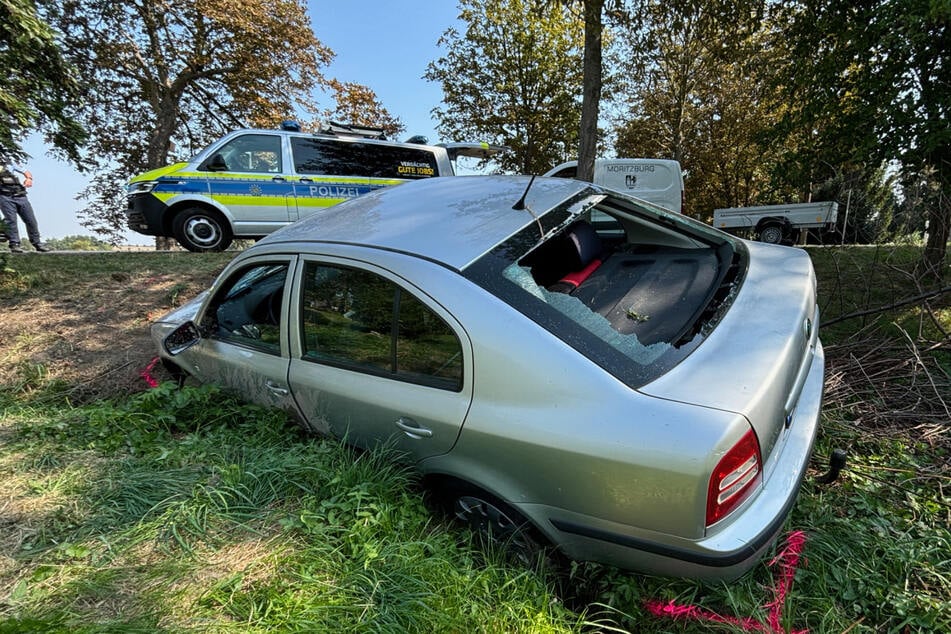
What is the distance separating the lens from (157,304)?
5.32 metres

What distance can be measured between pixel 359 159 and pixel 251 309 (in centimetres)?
628

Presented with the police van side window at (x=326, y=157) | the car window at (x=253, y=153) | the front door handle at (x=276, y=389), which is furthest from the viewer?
the police van side window at (x=326, y=157)

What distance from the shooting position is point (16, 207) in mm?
8320

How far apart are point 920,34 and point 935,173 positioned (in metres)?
1.56

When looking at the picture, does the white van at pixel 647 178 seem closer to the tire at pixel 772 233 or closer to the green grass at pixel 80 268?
the tire at pixel 772 233

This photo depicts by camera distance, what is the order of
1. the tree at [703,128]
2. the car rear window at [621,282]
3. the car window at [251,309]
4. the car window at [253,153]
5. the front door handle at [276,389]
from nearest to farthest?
the car rear window at [621,282], the front door handle at [276,389], the car window at [251,309], the car window at [253,153], the tree at [703,128]

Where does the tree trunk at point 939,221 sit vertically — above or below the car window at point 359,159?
below

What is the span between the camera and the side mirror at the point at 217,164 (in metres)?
7.24

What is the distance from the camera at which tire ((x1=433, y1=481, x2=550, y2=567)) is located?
1784mm

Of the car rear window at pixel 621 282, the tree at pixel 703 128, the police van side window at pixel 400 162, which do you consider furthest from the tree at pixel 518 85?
the car rear window at pixel 621 282

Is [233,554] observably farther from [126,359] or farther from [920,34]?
[920,34]

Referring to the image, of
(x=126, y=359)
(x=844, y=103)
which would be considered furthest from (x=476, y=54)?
(x=126, y=359)

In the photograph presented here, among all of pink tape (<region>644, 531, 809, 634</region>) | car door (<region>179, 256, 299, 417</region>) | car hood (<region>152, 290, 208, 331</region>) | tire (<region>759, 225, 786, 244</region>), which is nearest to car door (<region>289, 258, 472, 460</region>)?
car door (<region>179, 256, 299, 417</region>)

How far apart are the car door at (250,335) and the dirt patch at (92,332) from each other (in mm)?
1168
